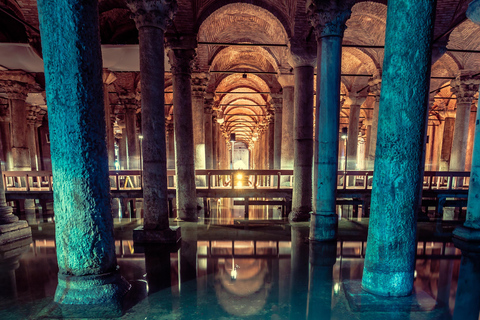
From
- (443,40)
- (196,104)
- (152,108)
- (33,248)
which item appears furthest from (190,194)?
(443,40)

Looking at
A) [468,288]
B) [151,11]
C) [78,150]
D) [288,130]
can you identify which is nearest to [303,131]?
[288,130]

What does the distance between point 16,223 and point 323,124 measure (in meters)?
7.82

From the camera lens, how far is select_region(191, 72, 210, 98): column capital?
34.1 ft

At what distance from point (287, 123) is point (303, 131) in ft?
10.6

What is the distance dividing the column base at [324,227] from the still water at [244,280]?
0.72ft

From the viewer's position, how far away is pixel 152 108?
506cm

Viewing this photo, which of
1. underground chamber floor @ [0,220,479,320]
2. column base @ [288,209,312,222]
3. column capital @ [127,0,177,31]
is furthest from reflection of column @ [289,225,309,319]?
column capital @ [127,0,177,31]

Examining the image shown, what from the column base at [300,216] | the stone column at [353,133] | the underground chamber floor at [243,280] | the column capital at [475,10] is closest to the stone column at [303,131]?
the column base at [300,216]

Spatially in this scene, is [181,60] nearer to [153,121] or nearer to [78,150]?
[153,121]

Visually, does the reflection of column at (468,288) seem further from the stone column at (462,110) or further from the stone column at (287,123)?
the stone column at (462,110)

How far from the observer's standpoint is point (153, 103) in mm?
5055

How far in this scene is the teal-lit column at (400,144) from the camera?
8.91 ft

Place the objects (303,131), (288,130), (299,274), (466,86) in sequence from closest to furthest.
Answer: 1. (299,274)
2. (303,131)
3. (288,130)
4. (466,86)

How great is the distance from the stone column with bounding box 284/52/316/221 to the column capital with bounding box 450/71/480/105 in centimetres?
952
